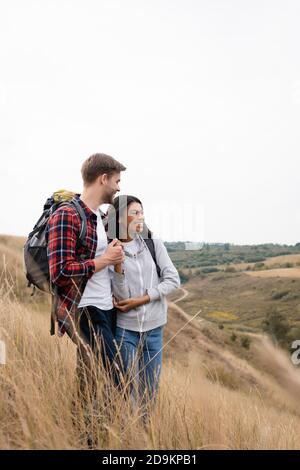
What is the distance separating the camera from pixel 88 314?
2.64 m

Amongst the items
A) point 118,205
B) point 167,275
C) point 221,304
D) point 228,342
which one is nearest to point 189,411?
point 167,275

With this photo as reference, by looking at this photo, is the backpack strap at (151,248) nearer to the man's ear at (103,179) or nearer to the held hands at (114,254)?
the held hands at (114,254)

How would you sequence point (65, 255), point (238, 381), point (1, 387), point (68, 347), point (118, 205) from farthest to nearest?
1. point (238, 381)
2. point (68, 347)
3. point (118, 205)
4. point (1, 387)
5. point (65, 255)

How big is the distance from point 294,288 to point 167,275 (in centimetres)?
6817

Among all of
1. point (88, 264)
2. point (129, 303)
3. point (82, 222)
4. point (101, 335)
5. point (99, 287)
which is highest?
point (82, 222)

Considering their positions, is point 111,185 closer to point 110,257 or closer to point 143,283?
point 110,257

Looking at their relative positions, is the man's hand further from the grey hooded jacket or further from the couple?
the grey hooded jacket

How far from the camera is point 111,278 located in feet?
9.76

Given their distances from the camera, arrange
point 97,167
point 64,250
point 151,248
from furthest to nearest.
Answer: point 151,248
point 97,167
point 64,250

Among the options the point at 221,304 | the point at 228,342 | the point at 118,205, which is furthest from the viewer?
the point at 221,304

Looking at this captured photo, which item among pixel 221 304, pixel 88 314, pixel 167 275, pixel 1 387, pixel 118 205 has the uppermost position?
pixel 118 205

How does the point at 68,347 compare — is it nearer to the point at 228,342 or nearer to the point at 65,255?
the point at 65,255

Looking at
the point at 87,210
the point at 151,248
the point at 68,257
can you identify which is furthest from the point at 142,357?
the point at 87,210

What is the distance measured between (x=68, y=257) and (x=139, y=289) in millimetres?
701
